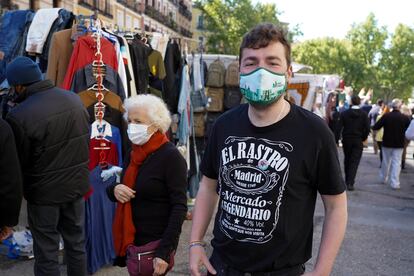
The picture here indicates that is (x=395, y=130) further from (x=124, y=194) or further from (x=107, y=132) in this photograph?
(x=124, y=194)

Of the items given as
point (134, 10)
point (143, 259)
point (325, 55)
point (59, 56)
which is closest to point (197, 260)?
point (143, 259)

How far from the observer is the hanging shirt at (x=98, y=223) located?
398 cm

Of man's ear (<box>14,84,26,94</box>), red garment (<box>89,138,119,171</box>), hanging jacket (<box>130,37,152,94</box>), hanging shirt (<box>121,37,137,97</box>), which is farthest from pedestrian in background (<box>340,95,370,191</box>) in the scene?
man's ear (<box>14,84,26,94</box>)

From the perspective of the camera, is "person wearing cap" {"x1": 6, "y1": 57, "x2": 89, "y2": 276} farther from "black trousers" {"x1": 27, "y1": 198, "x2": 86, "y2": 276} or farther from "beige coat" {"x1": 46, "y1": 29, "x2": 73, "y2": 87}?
"beige coat" {"x1": 46, "y1": 29, "x2": 73, "y2": 87}

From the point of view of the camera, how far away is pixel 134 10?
37219 millimetres

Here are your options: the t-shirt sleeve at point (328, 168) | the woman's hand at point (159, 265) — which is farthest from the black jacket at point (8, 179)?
the t-shirt sleeve at point (328, 168)

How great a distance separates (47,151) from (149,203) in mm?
974

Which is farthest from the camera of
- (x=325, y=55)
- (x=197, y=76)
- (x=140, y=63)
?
(x=325, y=55)

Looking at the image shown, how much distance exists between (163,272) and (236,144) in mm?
1184

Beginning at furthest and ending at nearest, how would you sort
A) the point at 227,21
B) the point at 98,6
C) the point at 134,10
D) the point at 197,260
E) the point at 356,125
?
the point at 227,21, the point at 134,10, the point at 98,6, the point at 356,125, the point at 197,260

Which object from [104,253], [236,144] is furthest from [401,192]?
[236,144]

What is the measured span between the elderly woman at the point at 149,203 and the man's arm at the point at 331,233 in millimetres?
1081

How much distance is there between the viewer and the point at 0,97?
14.9ft

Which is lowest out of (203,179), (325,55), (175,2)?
(203,179)
